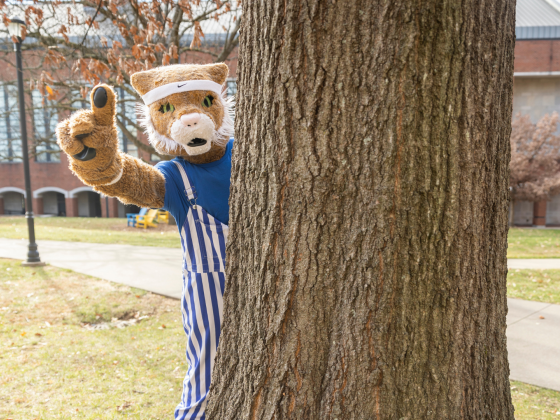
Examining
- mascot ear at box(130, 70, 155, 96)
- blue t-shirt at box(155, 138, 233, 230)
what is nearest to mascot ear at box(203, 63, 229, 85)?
mascot ear at box(130, 70, 155, 96)

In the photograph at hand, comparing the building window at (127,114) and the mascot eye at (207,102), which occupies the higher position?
the building window at (127,114)

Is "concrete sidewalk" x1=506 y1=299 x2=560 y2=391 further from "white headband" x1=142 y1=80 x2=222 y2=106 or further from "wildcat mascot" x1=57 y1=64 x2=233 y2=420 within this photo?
"white headband" x1=142 y1=80 x2=222 y2=106

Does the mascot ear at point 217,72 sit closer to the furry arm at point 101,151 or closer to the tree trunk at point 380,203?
the furry arm at point 101,151

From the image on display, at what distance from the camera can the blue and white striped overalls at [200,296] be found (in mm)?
2273

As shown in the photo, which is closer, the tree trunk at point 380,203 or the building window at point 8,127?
the tree trunk at point 380,203

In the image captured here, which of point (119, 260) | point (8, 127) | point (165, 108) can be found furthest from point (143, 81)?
point (8, 127)

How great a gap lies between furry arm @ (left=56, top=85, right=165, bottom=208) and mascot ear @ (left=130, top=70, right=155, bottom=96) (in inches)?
16.5

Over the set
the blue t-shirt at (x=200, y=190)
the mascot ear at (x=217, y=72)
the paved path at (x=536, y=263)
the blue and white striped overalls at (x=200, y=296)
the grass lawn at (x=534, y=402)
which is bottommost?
the paved path at (x=536, y=263)

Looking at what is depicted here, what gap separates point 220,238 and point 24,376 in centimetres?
286

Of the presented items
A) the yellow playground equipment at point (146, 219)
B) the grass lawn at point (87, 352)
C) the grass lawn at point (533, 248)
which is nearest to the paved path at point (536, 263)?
the grass lawn at point (533, 248)

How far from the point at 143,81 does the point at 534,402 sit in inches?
145

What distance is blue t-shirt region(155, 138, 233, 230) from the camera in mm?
2371

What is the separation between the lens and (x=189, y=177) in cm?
243

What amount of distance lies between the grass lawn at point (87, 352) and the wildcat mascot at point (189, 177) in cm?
144
